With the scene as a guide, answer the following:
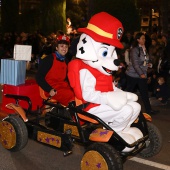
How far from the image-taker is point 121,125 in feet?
15.3

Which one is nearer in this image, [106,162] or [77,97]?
[106,162]

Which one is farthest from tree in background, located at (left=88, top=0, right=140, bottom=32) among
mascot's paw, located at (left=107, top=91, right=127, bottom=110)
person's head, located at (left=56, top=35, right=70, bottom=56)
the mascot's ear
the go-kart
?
mascot's paw, located at (left=107, top=91, right=127, bottom=110)

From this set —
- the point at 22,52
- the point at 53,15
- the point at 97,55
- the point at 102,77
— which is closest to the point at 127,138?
the point at 102,77

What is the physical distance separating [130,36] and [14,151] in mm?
9081

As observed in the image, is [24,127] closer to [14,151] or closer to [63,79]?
[14,151]

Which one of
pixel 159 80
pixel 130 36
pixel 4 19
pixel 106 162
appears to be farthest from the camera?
pixel 4 19

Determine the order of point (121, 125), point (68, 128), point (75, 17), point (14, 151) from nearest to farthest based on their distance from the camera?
point (121, 125) < point (68, 128) < point (14, 151) < point (75, 17)

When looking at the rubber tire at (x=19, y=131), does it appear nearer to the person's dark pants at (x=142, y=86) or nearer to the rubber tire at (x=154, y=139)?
the rubber tire at (x=154, y=139)

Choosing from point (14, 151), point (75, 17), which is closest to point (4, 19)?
point (75, 17)

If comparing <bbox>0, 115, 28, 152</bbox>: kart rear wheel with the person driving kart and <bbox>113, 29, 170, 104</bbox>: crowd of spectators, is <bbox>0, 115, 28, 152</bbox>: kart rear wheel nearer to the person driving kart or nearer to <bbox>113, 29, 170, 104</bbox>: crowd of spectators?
the person driving kart

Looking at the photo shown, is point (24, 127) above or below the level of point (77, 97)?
below

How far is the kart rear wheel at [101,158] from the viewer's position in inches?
163

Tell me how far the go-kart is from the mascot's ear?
0.62 m

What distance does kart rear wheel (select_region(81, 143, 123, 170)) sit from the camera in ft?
13.6
